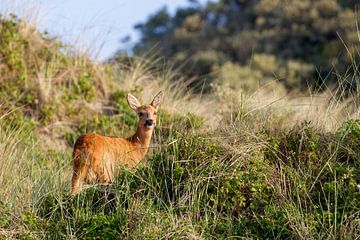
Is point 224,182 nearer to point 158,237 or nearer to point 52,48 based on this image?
point 158,237

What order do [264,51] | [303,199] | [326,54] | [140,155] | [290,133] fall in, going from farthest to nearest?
[264,51] < [326,54] < [140,155] < [290,133] < [303,199]

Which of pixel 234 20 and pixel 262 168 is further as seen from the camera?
pixel 234 20

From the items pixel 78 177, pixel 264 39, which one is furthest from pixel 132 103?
pixel 264 39

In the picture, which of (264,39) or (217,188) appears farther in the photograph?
(264,39)

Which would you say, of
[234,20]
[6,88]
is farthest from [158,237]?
[234,20]

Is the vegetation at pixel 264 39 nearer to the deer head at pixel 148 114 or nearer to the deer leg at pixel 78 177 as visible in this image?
the deer head at pixel 148 114

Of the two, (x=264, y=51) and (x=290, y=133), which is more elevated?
(x=290, y=133)

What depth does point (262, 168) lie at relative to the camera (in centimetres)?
737

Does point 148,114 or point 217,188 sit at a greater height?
point 148,114

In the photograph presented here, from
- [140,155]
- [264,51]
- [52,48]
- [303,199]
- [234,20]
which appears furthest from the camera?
[234,20]

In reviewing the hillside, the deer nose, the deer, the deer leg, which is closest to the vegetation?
the deer nose

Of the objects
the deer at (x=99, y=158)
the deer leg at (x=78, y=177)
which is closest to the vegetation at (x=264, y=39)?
the deer at (x=99, y=158)

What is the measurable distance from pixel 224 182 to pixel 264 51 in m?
21.8

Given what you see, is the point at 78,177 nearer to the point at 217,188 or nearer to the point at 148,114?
the point at 217,188
